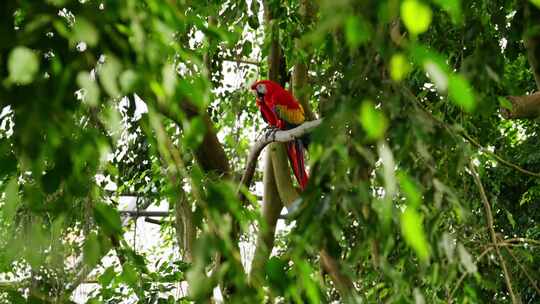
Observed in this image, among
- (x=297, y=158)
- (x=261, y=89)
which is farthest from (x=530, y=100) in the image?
(x=261, y=89)

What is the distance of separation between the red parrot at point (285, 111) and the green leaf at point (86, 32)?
214 centimetres

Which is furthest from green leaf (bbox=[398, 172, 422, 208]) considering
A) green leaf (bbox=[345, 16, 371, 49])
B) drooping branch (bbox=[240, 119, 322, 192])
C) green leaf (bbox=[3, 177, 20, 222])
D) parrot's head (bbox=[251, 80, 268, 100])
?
parrot's head (bbox=[251, 80, 268, 100])

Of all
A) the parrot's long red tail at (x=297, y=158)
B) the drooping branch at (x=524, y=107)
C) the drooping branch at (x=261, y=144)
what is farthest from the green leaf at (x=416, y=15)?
the parrot's long red tail at (x=297, y=158)

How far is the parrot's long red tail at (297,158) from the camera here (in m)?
2.80

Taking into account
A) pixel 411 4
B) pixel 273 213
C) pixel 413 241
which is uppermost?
pixel 273 213

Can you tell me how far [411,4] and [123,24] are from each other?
308 millimetres

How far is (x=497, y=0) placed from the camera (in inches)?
75.2

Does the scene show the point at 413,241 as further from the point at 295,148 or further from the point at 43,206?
the point at 295,148

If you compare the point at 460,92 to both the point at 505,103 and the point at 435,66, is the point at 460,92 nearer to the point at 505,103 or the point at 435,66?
the point at 435,66

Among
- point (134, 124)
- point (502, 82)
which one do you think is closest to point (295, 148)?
point (134, 124)

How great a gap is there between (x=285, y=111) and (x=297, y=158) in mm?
201

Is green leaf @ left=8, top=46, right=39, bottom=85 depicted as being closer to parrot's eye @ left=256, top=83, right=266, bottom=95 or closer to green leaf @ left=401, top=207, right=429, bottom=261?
green leaf @ left=401, top=207, right=429, bottom=261

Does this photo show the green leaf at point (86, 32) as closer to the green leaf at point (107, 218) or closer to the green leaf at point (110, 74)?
the green leaf at point (110, 74)

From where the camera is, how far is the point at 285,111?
2.94m
